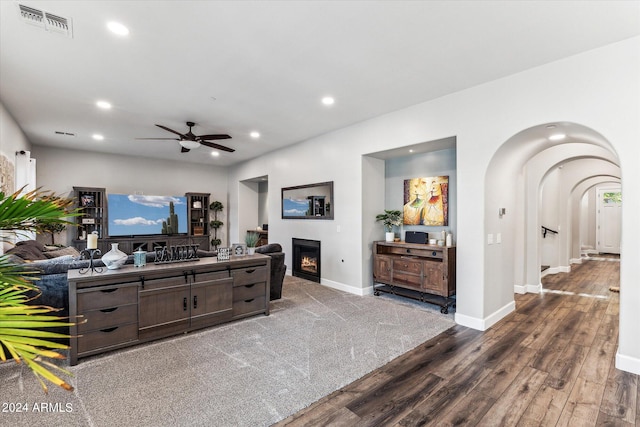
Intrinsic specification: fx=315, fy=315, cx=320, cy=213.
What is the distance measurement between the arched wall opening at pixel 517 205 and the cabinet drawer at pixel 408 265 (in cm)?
95

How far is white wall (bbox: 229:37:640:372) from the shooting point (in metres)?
2.85

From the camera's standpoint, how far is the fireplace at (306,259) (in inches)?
244

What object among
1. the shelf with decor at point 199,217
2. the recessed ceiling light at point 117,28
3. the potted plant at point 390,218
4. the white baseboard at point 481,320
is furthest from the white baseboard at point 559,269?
the recessed ceiling light at point 117,28

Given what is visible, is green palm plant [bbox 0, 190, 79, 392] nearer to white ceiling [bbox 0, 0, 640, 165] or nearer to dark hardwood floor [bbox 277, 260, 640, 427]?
dark hardwood floor [bbox 277, 260, 640, 427]

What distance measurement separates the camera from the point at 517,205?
16.6ft

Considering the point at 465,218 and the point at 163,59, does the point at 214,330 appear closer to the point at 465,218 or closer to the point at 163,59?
the point at 163,59

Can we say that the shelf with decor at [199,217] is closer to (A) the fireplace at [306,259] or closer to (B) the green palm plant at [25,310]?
(A) the fireplace at [306,259]

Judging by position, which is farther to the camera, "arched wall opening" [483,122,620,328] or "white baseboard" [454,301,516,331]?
"white baseboard" [454,301,516,331]

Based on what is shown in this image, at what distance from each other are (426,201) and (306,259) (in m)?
2.70

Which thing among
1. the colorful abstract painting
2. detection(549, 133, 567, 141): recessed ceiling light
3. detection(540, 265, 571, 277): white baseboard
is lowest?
detection(540, 265, 571, 277): white baseboard

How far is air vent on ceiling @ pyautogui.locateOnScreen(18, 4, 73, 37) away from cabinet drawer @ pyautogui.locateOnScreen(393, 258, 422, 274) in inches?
183

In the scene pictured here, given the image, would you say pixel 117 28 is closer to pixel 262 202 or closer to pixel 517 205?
pixel 517 205

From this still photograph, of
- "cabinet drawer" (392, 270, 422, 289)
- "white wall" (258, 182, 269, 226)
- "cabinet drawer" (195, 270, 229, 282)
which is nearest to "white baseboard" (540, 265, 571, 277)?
"cabinet drawer" (392, 270, 422, 289)

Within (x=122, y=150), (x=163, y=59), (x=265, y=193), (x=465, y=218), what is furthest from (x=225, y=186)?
(x=465, y=218)
